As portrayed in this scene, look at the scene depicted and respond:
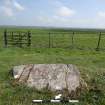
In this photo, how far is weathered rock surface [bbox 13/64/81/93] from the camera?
676cm

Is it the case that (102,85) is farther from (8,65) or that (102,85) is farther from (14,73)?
(8,65)

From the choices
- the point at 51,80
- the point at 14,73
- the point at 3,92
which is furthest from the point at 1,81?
the point at 51,80

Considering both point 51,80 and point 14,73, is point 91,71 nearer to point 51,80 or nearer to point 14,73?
point 51,80

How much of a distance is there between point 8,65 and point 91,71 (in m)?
3.58

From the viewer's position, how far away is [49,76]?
7.31 meters

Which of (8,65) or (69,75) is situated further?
(8,65)

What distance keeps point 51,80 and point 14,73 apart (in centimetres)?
Result: 153

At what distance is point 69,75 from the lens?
7.47m

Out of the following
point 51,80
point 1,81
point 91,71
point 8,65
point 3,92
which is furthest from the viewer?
point 8,65

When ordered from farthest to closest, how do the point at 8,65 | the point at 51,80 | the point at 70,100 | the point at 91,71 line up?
the point at 8,65, the point at 91,71, the point at 51,80, the point at 70,100

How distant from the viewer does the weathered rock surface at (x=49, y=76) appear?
6.76 m

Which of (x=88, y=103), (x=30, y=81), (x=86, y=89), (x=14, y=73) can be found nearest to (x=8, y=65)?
(x=14, y=73)

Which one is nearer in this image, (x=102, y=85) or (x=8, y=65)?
(x=102, y=85)

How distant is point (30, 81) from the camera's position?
707 centimetres
